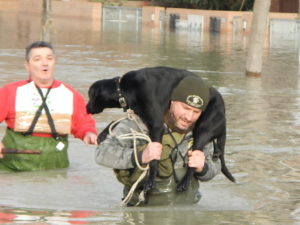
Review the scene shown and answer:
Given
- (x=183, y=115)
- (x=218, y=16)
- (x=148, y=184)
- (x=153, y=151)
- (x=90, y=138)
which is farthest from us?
(x=218, y=16)

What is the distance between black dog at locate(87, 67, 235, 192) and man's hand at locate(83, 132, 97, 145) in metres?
1.29

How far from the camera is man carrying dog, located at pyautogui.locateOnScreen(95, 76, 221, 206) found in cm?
711

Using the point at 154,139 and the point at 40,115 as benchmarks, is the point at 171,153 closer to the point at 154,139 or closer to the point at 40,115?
the point at 154,139

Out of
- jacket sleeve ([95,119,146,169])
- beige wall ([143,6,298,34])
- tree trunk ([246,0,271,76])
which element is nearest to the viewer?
jacket sleeve ([95,119,146,169])

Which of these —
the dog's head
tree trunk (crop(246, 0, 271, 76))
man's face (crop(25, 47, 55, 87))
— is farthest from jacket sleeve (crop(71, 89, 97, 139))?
tree trunk (crop(246, 0, 271, 76))

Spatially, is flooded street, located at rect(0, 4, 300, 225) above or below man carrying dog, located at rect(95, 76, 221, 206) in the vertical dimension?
below

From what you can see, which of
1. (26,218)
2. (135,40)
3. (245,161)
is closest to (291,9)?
(135,40)

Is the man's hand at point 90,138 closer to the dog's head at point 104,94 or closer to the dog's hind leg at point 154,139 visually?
the dog's head at point 104,94

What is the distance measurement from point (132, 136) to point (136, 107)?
0.73ft

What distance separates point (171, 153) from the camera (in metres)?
7.45

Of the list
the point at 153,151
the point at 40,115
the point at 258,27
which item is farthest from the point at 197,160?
the point at 258,27

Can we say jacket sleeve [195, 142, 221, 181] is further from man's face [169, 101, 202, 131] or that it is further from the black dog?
man's face [169, 101, 202, 131]

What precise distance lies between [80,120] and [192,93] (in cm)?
266

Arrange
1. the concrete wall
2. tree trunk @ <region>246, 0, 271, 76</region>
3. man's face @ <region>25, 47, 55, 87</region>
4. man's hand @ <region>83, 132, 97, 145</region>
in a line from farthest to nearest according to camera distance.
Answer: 1. the concrete wall
2. tree trunk @ <region>246, 0, 271, 76</region>
3. man's face @ <region>25, 47, 55, 87</region>
4. man's hand @ <region>83, 132, 97, 145</region>
